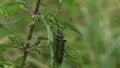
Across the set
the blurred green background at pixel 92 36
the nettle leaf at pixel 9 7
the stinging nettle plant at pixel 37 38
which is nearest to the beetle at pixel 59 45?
the stinging nettle plant at pixel 37 38


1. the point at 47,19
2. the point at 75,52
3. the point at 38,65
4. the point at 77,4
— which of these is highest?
the point at 77,4

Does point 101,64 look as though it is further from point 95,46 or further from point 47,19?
point 47,19

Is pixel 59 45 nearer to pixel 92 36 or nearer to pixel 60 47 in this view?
pixel 60 47

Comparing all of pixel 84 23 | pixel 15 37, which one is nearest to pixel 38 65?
pixel 84 23

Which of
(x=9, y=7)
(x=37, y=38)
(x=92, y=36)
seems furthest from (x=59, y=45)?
(x=92, y=36)

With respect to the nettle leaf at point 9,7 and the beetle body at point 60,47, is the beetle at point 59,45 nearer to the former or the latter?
the beetle body at point 60,47

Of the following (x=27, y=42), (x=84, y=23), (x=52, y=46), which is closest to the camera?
(x=52, y=46)

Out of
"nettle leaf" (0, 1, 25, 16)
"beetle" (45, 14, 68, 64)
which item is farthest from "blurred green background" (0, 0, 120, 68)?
"beetle" (45, 14, 68, 64)

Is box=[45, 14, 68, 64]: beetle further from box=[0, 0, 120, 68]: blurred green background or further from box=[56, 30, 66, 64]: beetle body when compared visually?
box=[0, 0, 120, 68]: blurred green background
